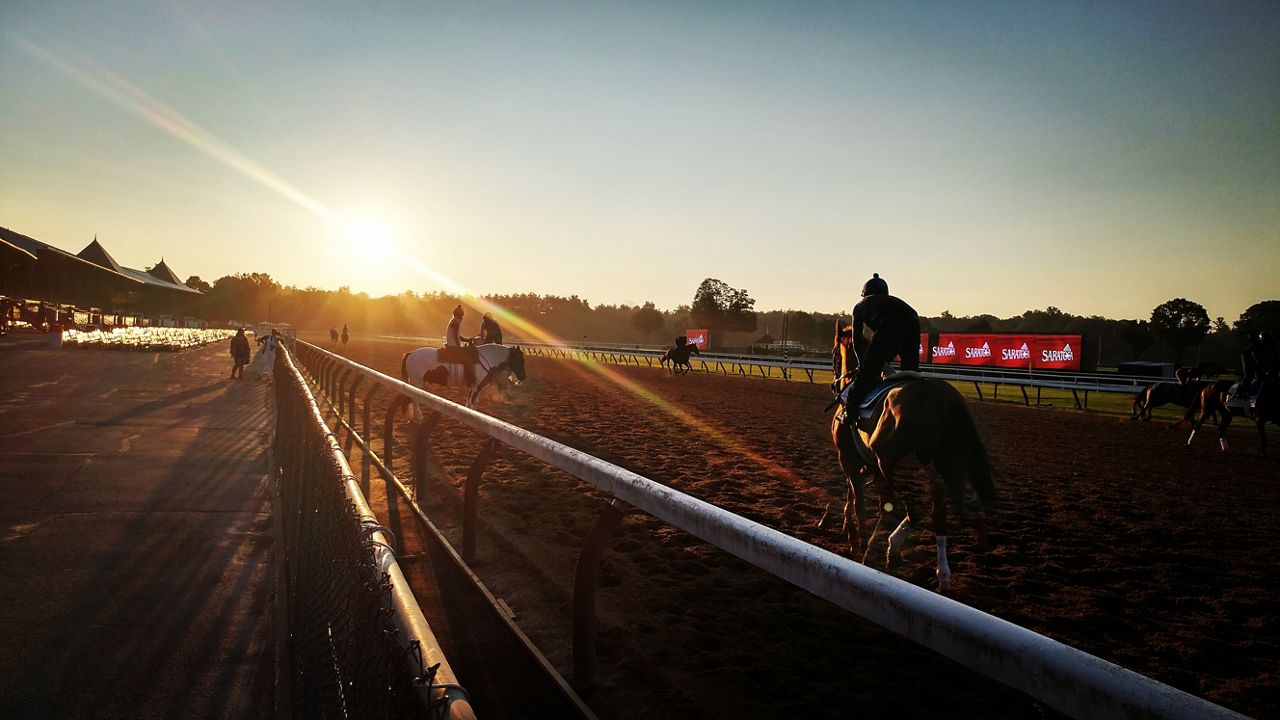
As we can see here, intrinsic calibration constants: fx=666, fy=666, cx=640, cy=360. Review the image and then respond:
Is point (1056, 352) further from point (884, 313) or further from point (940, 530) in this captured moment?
point (940, 530)

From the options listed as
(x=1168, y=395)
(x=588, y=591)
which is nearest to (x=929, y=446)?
(x=588, y=591)

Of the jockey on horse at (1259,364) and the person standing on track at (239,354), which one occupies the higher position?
the jockey on horse at (1259,364)

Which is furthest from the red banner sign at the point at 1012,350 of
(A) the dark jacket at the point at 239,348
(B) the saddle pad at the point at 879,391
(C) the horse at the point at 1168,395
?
(A) the dark jacket at the point at 239,348

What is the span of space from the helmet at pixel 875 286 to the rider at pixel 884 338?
0.18 feet

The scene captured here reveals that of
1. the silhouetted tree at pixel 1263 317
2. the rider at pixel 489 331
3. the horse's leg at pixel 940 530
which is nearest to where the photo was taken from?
the horse's leg at pixel 940 530

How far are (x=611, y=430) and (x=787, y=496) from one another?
483 centimetres

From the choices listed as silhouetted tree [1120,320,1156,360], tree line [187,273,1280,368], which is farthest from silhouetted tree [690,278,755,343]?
silhouetted tree [1120,320,1156,360]

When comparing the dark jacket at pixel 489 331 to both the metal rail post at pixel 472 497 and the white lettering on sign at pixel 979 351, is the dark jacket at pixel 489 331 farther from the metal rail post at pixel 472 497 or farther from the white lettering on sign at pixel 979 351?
the white lettering on sign at pixel 979 351

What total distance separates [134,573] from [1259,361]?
48.2ft

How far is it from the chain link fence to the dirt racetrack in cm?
108

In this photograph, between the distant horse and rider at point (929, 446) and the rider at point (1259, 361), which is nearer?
the distant horse and rider at point (929, 446)

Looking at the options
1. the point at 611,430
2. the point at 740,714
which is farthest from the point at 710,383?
the point at 740,714

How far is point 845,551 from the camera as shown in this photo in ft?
16.6

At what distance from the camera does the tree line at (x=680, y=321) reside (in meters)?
64.0
